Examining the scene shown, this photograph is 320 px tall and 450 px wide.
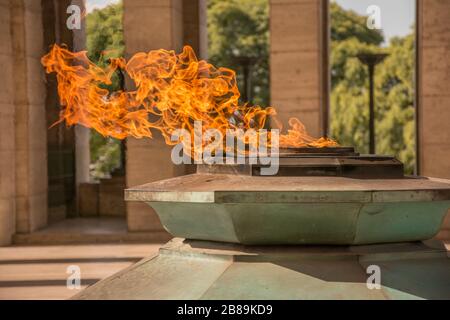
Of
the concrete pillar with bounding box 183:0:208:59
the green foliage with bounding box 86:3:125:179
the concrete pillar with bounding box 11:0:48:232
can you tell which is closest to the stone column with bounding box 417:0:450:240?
the concrete pillar with bounding box 183:0:208:59

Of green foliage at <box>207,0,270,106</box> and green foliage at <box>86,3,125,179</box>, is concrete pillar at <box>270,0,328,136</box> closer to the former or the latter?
green foliage at <box>86,3,125,179</box>

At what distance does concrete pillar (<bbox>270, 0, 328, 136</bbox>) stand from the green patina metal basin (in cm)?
1010

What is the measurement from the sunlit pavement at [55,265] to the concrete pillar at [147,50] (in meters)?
0.81

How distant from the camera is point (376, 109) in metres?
35.8

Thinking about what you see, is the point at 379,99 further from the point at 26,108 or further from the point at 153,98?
the point at 153,98

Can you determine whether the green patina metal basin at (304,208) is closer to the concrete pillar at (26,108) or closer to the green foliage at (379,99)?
the concrete pillar at (26,108)

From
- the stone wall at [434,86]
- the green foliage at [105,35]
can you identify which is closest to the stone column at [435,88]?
the stone wall at [434,86]

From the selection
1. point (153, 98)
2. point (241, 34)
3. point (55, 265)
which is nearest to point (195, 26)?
point (153, 98)

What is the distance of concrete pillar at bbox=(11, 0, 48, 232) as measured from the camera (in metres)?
15.7

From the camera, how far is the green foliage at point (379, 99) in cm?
3469

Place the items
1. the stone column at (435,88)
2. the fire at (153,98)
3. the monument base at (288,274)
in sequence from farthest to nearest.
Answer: the stone column at (435,88) → the fire at (153,98) → the monument base at (288,274)

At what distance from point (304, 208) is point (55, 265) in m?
8.92
